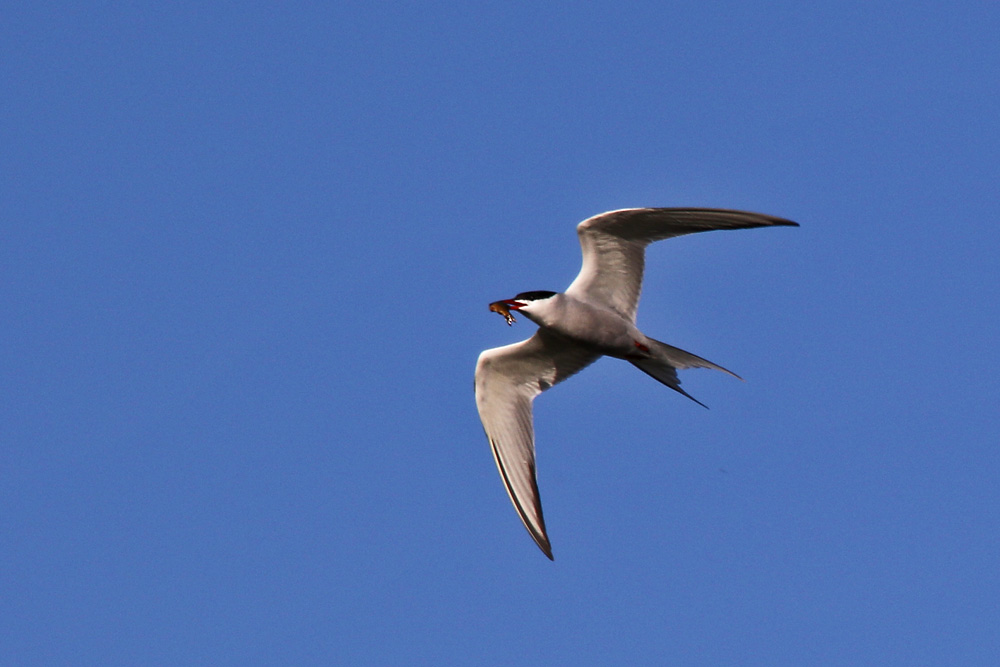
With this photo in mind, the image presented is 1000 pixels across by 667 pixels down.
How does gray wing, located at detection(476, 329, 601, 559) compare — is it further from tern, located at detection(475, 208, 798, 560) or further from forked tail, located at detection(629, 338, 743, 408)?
forked tail, located at detection(629, 338, 743, 408)

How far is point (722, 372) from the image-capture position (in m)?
12.8

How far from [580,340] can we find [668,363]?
1.10m

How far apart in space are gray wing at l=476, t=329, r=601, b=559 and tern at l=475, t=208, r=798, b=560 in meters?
0.01

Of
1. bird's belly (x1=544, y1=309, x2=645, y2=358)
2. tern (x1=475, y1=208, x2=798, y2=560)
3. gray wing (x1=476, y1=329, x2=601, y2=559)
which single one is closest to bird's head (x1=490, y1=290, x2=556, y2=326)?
tern (x1=475, y1=208, x2=798, y2=560)

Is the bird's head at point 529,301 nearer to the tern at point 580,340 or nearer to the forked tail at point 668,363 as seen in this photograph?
the tern at point 580,340

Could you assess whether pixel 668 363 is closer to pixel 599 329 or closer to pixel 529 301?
pixel 599 329

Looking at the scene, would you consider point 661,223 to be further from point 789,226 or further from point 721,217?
point 789,226

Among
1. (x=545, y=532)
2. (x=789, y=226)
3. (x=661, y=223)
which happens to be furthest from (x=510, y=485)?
(x=789, y=226)

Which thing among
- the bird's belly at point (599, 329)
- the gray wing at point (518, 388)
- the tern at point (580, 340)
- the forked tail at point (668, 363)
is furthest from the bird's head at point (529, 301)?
the forked tail at point (668, 363)

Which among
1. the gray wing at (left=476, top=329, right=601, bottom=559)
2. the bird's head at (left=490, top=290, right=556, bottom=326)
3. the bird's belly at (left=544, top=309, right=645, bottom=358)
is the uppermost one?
the bird's head at (left=490, top=290, right=556, bottom=326)

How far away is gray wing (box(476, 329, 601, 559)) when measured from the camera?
13.7 meters

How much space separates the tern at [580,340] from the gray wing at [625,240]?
0.04ft

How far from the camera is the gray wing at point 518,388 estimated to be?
44.9 feet

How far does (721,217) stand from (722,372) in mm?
2084
